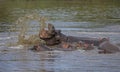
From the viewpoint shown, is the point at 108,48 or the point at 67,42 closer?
the point at 108,48

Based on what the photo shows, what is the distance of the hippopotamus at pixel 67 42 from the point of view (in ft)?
57.5

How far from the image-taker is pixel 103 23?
97.7ft

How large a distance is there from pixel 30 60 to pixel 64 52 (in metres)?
1.82

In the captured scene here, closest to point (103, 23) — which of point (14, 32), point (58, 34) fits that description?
point (14, 32)

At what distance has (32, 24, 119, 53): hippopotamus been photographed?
17.5m

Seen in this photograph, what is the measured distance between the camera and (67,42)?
18.2 m

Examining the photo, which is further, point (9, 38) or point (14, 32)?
point (14, 32)

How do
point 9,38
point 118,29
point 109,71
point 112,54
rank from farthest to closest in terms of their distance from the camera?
1. point 118,29
2. point 9,38
3. point 112,54
4. point 109,71

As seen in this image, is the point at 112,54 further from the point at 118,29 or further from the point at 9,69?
the point at 118,29

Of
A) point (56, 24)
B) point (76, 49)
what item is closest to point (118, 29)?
point (56, 24)

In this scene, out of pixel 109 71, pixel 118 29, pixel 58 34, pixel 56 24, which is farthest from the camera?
pixel 56 24

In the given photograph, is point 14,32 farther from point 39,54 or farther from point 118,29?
point 39,54

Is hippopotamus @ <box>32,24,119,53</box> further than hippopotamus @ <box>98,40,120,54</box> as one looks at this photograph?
Yes

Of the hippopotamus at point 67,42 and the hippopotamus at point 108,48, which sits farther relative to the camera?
the hippopotamus at point 67,42
